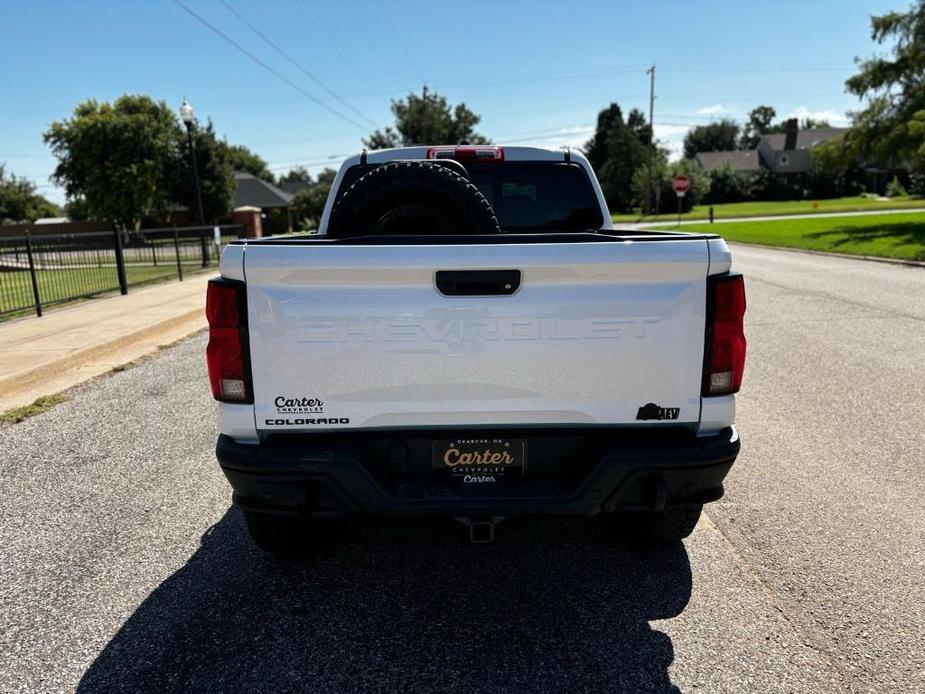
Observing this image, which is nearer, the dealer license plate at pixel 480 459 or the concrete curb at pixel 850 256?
the dealer license plate at pixel 480 459

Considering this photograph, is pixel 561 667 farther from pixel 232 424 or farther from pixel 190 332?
pixel 190 332

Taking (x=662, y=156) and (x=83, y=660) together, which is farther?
(x=662, y=156)

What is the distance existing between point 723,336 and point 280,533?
2215mm

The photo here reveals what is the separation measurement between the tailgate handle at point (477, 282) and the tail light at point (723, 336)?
78 cm

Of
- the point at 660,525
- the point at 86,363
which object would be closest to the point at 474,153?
the point at 660,525

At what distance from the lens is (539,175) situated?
4.61 meters

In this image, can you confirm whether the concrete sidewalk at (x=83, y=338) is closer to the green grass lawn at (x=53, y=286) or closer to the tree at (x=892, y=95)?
the green grass lawn at (x=53, y=286)

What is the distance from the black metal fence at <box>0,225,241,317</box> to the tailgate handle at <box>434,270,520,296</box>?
11.0 metres

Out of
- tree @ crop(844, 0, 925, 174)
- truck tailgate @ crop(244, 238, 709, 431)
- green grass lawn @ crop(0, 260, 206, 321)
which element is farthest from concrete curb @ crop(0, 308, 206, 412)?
tree @ crop(844, 0, 925, 174)

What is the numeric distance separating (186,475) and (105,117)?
191 ft

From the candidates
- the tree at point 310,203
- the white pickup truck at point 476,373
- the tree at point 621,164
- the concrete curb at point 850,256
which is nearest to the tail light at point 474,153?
the white pickup truck at point 476,373

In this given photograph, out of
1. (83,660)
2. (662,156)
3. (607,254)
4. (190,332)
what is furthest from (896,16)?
(662,156)

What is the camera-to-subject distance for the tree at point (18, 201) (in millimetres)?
84875

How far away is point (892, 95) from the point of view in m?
27.8
